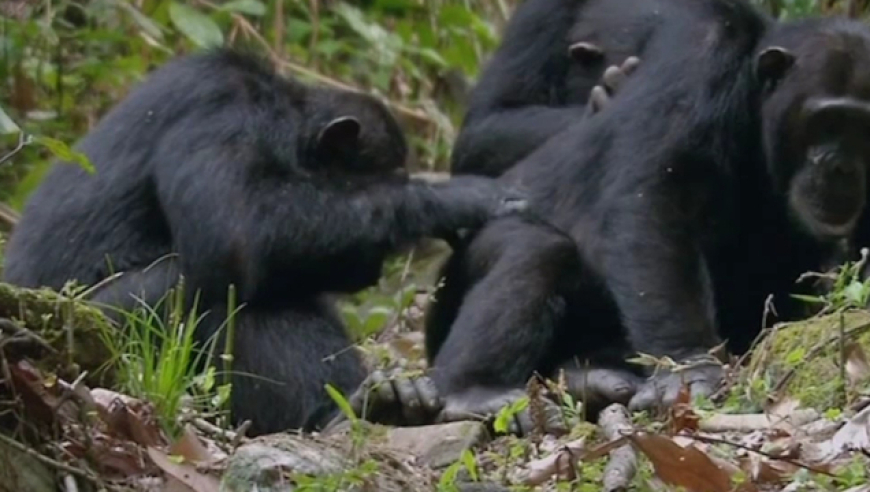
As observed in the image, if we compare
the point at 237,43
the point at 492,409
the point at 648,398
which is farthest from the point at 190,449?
Answer: the point at 237,43

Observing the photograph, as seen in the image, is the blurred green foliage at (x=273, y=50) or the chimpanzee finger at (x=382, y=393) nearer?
the chimpanzee finger at (x=382, y=393)

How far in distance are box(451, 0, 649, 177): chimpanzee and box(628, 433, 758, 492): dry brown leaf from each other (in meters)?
3.68

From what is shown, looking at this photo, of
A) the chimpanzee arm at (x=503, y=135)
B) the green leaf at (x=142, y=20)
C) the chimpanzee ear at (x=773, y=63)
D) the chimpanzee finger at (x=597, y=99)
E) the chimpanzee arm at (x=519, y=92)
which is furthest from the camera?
the green leaf at (x=142, y=20)

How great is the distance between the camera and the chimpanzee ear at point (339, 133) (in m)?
6.93

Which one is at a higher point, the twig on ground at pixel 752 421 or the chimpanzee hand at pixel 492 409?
the twig on ground at pixel 752 421

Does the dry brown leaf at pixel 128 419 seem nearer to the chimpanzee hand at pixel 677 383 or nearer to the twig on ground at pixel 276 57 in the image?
the chimpanzee hand at pixel 677 383

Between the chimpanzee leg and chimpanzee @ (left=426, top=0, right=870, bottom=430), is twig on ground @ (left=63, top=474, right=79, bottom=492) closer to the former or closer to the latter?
the chimpanzee leg

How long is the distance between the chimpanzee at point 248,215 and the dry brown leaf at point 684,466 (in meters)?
2.26

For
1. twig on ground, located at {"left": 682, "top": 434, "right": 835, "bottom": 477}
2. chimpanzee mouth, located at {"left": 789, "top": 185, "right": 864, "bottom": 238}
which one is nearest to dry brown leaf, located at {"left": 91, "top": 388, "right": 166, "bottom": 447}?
twig on ground, located at {"left": 682, "top": 434, "right": 835, "bottom": 477}

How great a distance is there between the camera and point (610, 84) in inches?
300

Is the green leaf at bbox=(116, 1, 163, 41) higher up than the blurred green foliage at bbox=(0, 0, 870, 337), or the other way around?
the green leaf at bbox=(116, 1, 163, 41)

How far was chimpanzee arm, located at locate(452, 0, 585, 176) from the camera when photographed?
810 centimetres

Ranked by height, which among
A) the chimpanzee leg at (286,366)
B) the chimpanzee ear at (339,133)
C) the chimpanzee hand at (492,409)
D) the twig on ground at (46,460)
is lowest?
the chimpanzee leg at (286,366)

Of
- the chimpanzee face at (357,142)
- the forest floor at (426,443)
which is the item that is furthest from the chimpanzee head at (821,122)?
the chimpanzee face at (357,142)
